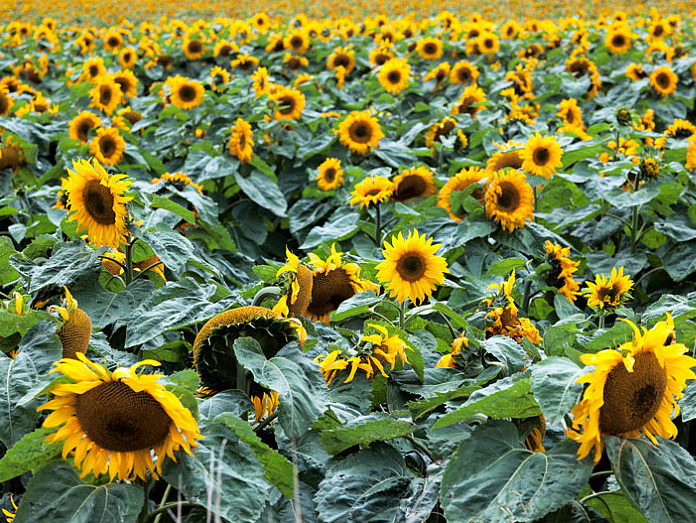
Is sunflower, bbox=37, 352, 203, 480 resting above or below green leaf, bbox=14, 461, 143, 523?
above

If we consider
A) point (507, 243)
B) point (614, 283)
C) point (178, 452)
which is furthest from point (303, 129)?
point (178, 452)

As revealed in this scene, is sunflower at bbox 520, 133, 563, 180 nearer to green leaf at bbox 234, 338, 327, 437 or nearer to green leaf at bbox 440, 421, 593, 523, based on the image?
green leaf at bbox 234, 338, 327, 437

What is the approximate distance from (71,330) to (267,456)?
58 cm

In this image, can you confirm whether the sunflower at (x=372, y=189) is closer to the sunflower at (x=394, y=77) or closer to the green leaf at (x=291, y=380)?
the green leaf at (x=291, y=380)

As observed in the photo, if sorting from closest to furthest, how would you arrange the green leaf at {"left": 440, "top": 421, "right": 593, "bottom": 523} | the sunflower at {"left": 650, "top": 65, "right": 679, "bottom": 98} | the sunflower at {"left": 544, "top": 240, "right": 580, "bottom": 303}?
1. the green leaf at {"left": 440, "top": 421, "right": 593, "bottom": 523}
2. the sunflower at {"left": 544, "top": 240, "right": 580, "bottom": 303}
3. the sunflower at {"left": 650, "top": 65, "right": 679, "bottom": 98}

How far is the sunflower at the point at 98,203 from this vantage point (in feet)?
7.70

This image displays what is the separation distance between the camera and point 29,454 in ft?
4.66

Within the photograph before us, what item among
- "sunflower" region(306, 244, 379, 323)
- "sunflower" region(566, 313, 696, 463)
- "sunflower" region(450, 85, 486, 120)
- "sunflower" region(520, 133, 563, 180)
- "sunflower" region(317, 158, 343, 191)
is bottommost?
"sunflower" region(450, 85, 486, 120)

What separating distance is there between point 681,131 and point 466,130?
1343mm

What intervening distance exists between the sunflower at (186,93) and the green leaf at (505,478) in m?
4.38

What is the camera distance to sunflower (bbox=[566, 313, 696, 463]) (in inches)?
53.3

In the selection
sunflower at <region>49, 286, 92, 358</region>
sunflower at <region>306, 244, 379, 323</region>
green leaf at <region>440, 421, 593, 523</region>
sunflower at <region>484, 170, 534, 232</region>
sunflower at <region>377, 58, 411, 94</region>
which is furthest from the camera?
sunflower at <region>377, 58, 411, 94</region>

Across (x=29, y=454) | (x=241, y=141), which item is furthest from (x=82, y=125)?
(x=29, y=454)

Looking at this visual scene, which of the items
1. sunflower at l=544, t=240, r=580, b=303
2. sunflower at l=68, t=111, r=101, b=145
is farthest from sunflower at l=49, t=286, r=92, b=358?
sunflower at l=68, t=111, r=101, b=145
